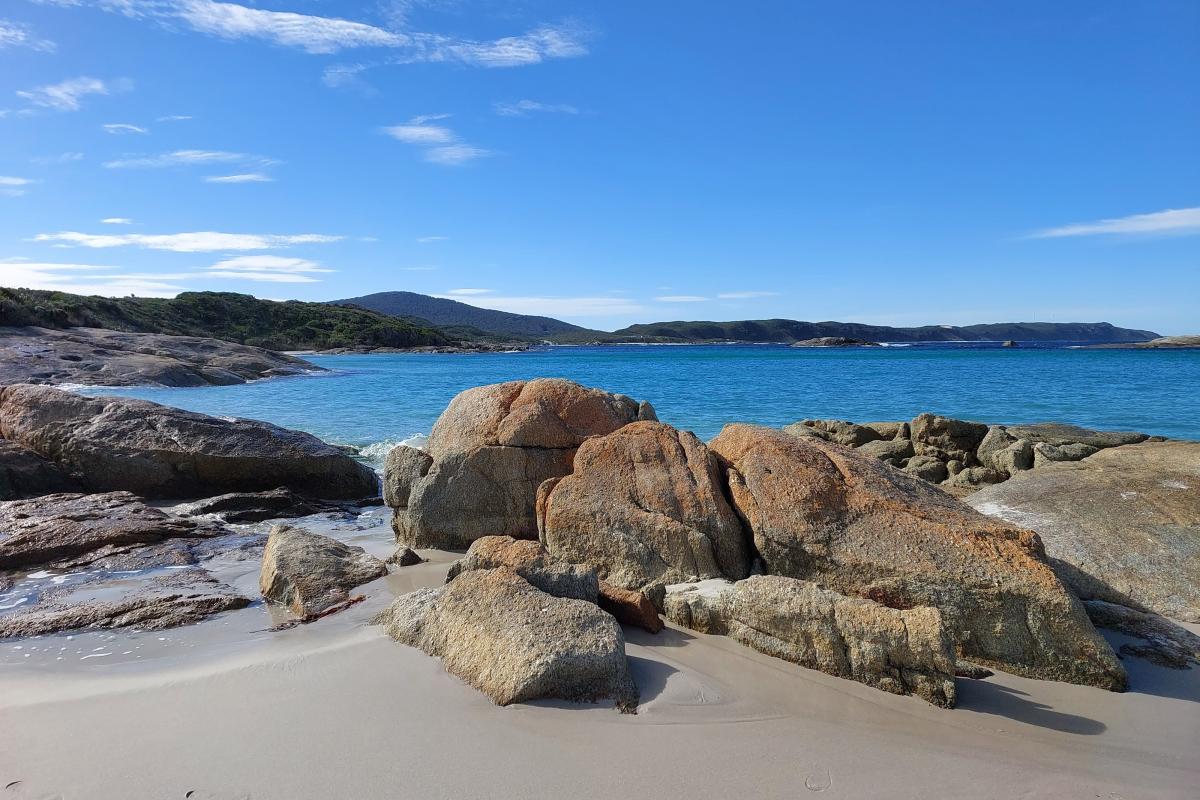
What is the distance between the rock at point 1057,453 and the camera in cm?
1157

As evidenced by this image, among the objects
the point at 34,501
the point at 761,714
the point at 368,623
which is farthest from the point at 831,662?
the point at 34,501

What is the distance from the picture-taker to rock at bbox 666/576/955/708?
179 inches

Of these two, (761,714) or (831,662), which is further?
(831,662)

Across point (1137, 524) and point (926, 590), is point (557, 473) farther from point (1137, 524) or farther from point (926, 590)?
point (1137, 524)

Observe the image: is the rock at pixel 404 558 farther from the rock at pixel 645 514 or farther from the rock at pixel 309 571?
the rock at pixel 645 514

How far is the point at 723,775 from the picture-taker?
12.4 ft

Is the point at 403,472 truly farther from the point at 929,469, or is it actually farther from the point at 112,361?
the point at 112,361

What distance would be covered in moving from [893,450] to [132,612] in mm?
11883

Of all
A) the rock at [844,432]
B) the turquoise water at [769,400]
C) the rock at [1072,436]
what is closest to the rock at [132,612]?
the rock at [844,432]

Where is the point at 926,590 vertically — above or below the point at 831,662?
above

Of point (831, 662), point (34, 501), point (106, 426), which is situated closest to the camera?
point (831, 662)

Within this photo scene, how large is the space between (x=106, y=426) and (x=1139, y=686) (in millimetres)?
12348

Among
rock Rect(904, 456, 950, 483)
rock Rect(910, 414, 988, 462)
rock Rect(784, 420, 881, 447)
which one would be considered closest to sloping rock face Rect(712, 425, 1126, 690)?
rock Rect(904, 456, 950, 483)

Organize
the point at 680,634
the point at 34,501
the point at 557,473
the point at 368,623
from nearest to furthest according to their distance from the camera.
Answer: the point at 680,634 → the point at 368,623 → the point at 557,473 → the point at 34,501
